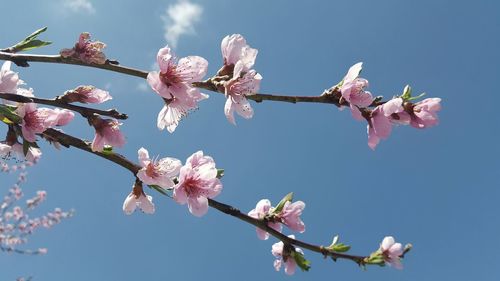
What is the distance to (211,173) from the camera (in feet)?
7.15

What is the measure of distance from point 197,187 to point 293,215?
604 mm

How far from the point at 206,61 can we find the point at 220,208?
2.22 feet

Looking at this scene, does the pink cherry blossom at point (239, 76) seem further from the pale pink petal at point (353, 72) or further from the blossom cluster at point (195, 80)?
the pale pink petal at point (353, 72)

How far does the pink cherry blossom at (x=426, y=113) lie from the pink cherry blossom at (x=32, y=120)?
1.68 meters

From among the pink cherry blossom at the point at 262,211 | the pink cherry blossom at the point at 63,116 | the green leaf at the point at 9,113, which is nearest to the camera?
the green leaf at the point at 9,113

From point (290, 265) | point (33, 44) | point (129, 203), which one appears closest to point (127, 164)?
point (129, 203)

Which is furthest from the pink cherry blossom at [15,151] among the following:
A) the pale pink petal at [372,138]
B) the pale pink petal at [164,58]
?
the pale pink petal at [372,138]

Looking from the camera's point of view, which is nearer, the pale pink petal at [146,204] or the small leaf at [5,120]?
the small leaf at [5,120]

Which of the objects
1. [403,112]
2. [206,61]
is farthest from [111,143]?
[403,112]

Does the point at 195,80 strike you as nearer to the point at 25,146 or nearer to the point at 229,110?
the point at 229,110

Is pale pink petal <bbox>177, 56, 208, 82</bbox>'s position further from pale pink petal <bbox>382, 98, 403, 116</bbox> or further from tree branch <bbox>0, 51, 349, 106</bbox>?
pale pink petal <bbox>382, 98, 403, 116</bbox>

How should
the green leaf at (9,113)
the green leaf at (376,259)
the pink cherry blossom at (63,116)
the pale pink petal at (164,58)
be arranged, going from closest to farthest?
the green leaf at (9,113)
the pale pink petal at (164,58)
the pink cherry blossom at (63,116)
the green leaf at (376,259)

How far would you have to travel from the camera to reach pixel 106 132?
7.13 feet

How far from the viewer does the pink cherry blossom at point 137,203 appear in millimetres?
2320
